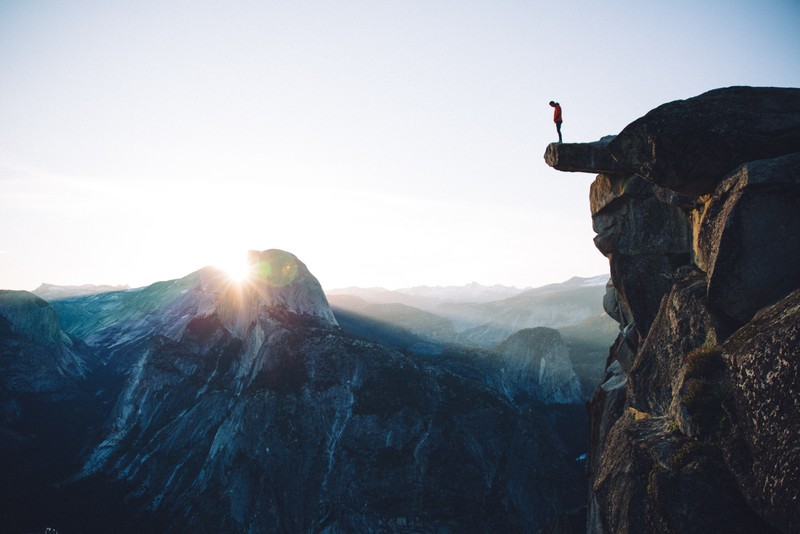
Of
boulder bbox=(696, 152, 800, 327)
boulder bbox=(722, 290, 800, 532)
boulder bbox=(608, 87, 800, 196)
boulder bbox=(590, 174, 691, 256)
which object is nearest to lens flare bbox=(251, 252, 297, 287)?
boulder bbox=(590, 174, 691, 256)

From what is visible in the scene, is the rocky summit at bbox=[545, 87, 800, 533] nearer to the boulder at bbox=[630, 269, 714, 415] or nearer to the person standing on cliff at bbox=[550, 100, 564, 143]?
the boulder at bbox=[630, 269, 714, 415]

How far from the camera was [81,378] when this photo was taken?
117188 millimetres

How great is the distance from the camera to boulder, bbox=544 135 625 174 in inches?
969

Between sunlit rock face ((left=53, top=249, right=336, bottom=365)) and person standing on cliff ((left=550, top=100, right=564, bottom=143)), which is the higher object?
person standing on cliff ((left=550, top=100, right=564, bottom=143))

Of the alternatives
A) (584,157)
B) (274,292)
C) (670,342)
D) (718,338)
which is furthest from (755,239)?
(274,292)

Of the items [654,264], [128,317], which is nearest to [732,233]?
[654,264]

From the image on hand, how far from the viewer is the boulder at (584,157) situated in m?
24.6

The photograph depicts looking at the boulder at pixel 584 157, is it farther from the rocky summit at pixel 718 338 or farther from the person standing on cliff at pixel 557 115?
the rocky summit at pixel 718 338

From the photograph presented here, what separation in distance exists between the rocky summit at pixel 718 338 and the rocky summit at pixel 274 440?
50.7 metres

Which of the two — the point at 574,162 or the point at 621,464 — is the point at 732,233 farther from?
the point at 574,162

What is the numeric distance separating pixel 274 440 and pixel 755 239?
70.6 meters

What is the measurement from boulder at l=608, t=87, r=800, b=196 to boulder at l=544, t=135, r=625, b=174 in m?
6.58

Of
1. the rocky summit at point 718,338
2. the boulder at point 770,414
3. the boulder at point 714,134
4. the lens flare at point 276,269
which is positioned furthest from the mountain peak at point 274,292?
the boulder at point 770,414

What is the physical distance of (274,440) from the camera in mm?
70688
